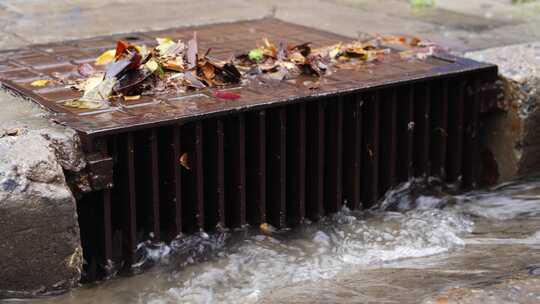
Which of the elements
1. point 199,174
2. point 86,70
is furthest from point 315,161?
point 86,70

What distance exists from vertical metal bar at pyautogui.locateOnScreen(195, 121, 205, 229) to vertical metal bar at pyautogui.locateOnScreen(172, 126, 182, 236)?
0.28ft

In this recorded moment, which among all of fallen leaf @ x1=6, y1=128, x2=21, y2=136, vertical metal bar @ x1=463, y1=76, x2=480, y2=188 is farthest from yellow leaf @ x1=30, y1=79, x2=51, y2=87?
vertical metal bar @ x1=463, y1=76, x2=480, y2=188

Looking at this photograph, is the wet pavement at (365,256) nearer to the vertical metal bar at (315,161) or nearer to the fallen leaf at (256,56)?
the vertical metal bar at (315,161)

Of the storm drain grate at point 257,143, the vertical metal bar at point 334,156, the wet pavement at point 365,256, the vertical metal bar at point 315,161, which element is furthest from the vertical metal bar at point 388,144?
the vertical metal bar at point 315,161

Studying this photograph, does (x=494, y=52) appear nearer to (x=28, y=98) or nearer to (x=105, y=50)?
(x=105, y=50)

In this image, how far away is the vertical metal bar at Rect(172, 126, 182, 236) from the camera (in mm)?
4117

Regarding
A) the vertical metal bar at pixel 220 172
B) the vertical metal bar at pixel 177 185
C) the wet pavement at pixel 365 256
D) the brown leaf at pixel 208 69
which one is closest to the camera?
the wet pavement at pixel 365 256

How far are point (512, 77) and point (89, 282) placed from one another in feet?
8.87

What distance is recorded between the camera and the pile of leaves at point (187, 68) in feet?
14.3

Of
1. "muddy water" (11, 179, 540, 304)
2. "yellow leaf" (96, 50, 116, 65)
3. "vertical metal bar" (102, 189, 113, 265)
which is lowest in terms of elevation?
"muddy water" (11, 179, 540, 304)

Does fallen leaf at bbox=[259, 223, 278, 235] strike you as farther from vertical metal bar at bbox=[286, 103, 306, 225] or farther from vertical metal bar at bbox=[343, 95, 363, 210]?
vertical metal bar at bbox=[343, 95, 363, 210]

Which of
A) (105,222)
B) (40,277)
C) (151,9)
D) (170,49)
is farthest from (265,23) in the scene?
(40,277)

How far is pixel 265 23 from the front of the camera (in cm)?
636

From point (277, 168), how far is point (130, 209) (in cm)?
84
